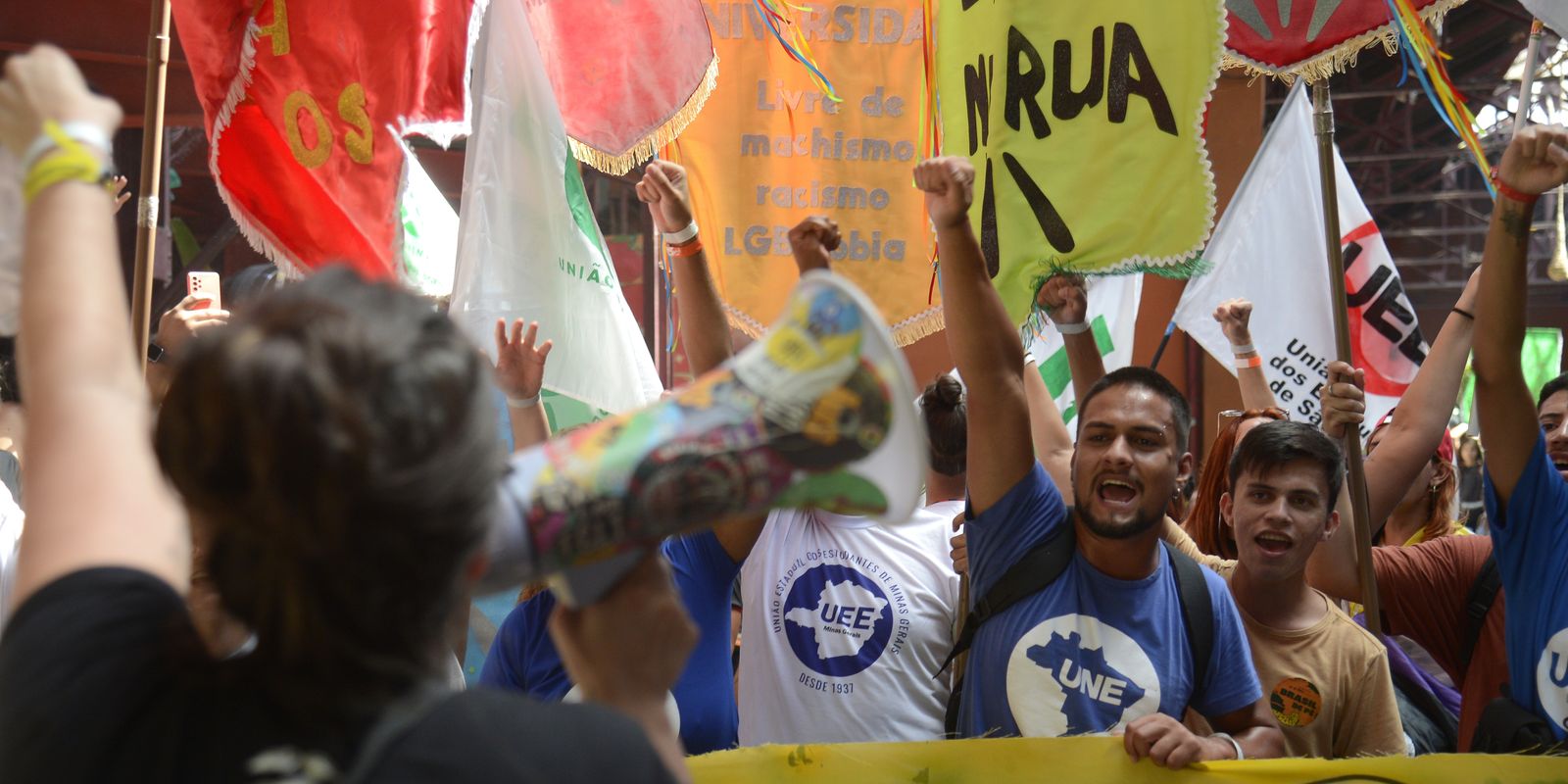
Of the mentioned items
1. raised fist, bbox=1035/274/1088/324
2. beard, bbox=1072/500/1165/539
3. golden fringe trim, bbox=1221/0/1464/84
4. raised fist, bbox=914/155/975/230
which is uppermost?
golden fringe trim, bbox=1221/0/1464/84

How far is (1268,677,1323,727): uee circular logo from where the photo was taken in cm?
275

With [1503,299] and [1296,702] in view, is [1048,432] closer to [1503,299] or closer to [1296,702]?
[1296,702]

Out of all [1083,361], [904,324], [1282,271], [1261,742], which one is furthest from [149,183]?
[1282,271]

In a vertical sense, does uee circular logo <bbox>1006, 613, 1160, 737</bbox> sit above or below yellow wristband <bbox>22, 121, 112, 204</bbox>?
below

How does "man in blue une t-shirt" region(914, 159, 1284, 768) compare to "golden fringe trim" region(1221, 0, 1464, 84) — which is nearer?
"man in blue une t-shirt" region(914, 159, 1284, 768)

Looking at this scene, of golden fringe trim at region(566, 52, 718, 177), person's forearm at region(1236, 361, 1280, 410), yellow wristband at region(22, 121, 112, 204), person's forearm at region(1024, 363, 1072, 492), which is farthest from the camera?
person's forearm at region(1236, 361, 1280, 410)

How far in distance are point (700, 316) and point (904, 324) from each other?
47.5 inches

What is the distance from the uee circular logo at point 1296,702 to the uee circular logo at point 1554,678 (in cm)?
38

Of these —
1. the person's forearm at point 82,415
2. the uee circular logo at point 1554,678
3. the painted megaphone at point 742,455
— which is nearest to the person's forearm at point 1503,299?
the uee circular logo at point 1554,678

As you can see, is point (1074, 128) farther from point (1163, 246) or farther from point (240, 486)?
point (240, 486)

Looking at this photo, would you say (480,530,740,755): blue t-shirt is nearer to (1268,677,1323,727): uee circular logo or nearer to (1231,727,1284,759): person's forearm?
(1231,727,1284,759): person's forearm

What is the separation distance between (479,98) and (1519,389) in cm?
255

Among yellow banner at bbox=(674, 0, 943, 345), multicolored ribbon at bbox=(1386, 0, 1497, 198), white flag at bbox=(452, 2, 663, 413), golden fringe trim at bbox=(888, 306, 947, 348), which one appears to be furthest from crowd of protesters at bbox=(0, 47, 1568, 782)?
yellow banner at bbox=(674, 0, 943, 345)

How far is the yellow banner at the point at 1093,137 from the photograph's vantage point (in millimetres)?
3402
